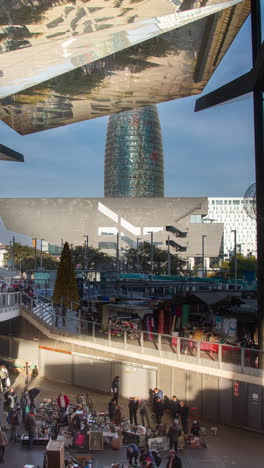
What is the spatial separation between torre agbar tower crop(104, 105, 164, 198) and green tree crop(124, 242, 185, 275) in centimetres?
8115

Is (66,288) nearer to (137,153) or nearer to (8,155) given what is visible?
(8,155)

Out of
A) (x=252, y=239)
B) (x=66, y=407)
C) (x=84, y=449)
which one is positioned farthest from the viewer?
(x=252, y=239)

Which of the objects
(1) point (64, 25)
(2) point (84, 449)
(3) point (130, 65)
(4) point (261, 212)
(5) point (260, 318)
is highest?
(3) point (130, 65)

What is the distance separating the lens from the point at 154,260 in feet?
239

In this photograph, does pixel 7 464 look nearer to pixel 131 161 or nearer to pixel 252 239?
pixel 131 161

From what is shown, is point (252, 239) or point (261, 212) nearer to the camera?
point (261, 212)

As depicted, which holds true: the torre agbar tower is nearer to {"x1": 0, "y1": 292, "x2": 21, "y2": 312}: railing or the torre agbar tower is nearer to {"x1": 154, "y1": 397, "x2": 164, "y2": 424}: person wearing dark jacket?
{"x1": 0, "y1": 292, "x2": 21, "y2": 312}: railing

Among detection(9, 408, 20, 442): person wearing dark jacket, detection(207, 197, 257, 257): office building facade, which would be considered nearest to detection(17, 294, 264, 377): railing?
detection(9, 408, 20, 442): person wearing dark jacket

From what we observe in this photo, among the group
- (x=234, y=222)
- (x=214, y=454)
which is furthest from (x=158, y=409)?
(x=234, y=222)

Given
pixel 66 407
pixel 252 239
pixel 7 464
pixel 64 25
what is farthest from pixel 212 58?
pixel 252 239

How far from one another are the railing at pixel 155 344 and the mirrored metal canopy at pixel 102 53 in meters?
9.24

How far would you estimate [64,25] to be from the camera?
1412cm

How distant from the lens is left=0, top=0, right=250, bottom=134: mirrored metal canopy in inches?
551

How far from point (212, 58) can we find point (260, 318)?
12.4m
